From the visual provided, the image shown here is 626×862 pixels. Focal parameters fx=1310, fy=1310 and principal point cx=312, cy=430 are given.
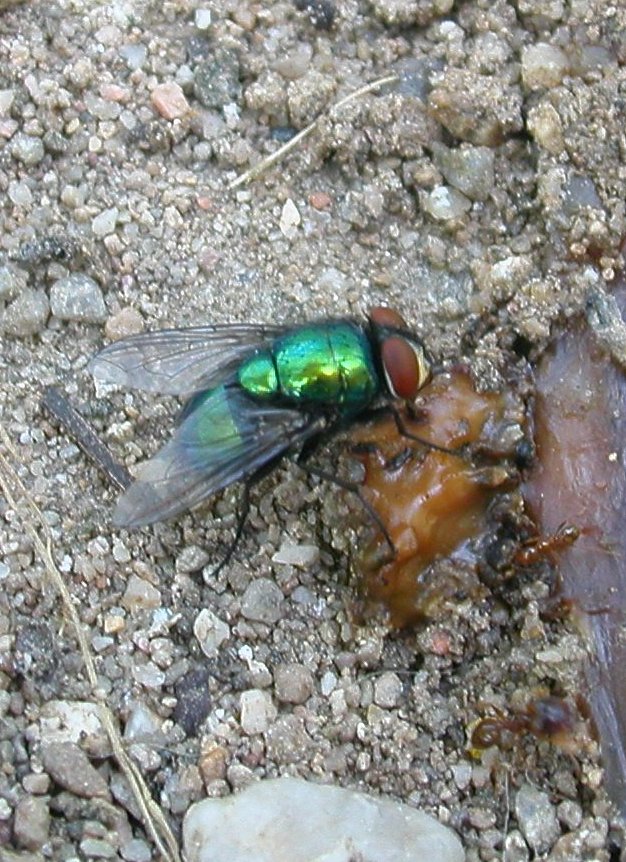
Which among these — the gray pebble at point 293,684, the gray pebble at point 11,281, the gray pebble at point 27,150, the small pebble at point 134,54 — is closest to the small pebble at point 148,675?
the gray pebble at point 293,684

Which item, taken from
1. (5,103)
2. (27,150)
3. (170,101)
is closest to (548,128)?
(170,101)

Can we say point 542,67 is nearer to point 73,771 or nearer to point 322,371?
point 322,371

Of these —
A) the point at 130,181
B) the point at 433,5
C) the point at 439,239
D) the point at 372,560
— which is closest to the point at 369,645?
the point at 372,560

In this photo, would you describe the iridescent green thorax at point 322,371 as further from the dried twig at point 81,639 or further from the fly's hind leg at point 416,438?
the dried twig at point 81,639

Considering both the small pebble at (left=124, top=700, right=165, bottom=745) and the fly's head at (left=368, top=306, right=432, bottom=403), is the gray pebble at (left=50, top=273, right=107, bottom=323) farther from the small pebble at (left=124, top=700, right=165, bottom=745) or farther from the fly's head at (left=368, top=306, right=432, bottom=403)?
the small pebble at (left=124, top=700, right=165, bottom=745)

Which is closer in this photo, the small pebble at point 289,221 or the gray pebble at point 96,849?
the gray pebble at point 96,849

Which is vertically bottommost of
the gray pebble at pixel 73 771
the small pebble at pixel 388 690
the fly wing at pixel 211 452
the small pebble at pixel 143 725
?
the small pebble at pixel 388 690
